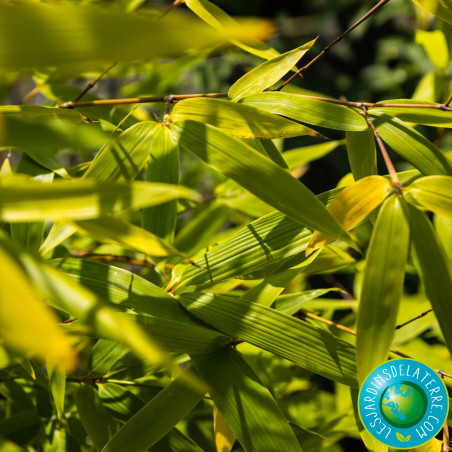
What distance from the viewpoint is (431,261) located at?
0.32 metres

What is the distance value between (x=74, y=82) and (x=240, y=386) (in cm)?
107

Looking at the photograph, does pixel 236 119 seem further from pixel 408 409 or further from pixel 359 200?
pixel 408 409

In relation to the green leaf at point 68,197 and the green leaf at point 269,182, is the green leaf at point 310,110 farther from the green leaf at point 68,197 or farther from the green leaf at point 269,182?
the green leaf at point 68,197

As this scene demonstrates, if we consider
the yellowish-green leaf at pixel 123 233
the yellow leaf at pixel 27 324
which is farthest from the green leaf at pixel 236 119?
the yellow leaf at pixel 27 324

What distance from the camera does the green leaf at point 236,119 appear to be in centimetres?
40

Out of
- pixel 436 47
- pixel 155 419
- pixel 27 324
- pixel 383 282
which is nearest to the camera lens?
pixel 27 324

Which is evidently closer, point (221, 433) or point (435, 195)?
point (435, 195)

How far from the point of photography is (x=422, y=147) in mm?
431

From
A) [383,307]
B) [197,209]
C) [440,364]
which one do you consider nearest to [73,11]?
[383,307]

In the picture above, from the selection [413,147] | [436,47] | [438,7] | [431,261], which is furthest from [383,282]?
[436,47]

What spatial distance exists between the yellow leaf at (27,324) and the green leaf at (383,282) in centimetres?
20

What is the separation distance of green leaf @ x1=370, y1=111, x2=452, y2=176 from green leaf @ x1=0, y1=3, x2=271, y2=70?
0.26m

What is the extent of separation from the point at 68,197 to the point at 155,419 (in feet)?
0.86

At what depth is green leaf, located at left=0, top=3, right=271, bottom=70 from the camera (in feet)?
0.66
